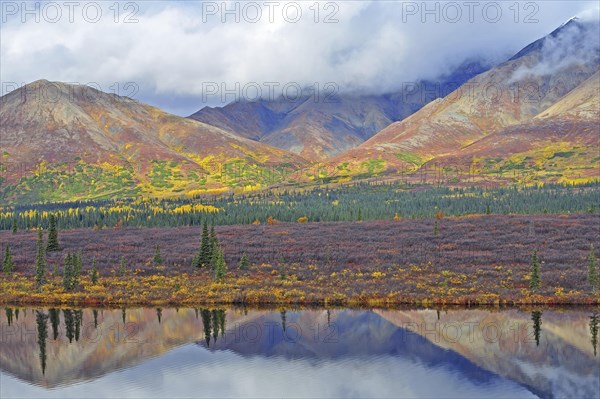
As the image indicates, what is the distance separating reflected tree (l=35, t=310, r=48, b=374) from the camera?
166ft

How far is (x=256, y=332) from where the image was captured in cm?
5897

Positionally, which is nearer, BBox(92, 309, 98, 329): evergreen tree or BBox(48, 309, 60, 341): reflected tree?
BBox(48, 309, 60, 341): reflected tree

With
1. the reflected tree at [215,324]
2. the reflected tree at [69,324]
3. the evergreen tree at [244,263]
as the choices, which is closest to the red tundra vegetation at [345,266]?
the evergreen tree at [244,263]

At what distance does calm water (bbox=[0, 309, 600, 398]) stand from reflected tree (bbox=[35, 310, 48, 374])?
11 centimetres

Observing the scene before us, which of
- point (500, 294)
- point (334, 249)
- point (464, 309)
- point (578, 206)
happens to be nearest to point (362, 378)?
point (464, 309)

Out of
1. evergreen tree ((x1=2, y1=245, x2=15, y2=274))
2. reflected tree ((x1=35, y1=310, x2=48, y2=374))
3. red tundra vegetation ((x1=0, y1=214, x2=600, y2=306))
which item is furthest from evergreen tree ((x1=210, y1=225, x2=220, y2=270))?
evergreen tree ((x1=2, y1=245, x2=15, y2=274))

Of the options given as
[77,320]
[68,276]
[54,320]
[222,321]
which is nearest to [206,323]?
[222,321]

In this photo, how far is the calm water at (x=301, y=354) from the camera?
43031 mm

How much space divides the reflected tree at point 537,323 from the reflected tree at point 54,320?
134 ft

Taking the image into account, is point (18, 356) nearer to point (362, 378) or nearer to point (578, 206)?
point (362, 378)

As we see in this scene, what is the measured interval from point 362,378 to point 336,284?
35.5m

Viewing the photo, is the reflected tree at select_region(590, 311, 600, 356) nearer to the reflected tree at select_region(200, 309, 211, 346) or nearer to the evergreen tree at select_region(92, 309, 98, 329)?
the reflected tree at select_region(200, 309, 211, 346)

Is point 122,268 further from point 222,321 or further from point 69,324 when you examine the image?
point 222,321

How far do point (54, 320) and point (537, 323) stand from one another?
4613cm
